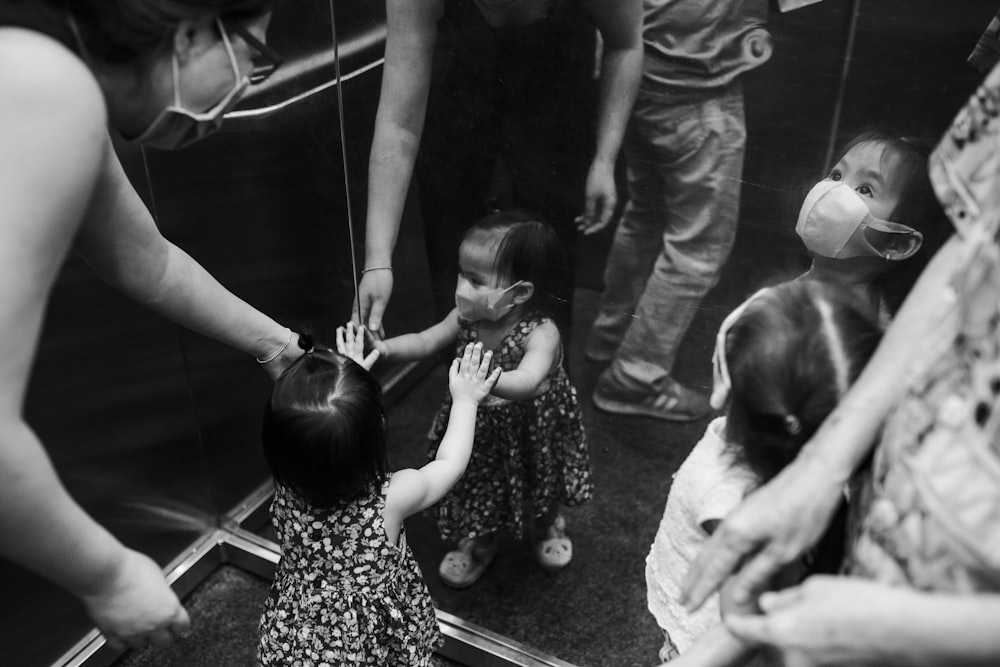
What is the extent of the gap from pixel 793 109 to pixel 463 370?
58 centimetres

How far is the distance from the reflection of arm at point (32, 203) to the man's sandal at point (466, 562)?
3.34 feet

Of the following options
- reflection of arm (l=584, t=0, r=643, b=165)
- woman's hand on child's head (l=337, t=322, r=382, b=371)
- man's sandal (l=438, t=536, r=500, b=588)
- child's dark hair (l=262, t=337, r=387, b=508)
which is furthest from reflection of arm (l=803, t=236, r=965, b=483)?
man's sandal (l=438, t=536, r=500, b=588)

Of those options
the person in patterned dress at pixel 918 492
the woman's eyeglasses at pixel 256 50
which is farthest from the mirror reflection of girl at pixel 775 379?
the woman's eyeglasses at pixel 256 50

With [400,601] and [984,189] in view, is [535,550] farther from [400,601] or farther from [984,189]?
[984,189]

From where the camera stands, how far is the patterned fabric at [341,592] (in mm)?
1255

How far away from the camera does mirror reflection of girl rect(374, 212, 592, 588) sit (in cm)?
139

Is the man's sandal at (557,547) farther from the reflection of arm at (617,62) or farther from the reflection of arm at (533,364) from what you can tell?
the reflection of arm at (617,62)

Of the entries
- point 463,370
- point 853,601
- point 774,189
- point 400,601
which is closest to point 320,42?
point 463,370

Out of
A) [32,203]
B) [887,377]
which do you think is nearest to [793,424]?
[887,377]

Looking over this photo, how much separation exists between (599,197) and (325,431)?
1.57ft

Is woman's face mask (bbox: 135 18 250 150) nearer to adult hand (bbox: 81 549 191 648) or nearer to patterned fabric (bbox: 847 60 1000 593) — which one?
adult hand (bbox: 81 549 191 648)

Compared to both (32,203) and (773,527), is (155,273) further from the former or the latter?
(773,527)

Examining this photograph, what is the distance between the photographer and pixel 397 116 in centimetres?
137

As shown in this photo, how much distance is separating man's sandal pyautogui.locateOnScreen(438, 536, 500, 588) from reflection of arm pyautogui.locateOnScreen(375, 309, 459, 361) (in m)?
0.40
